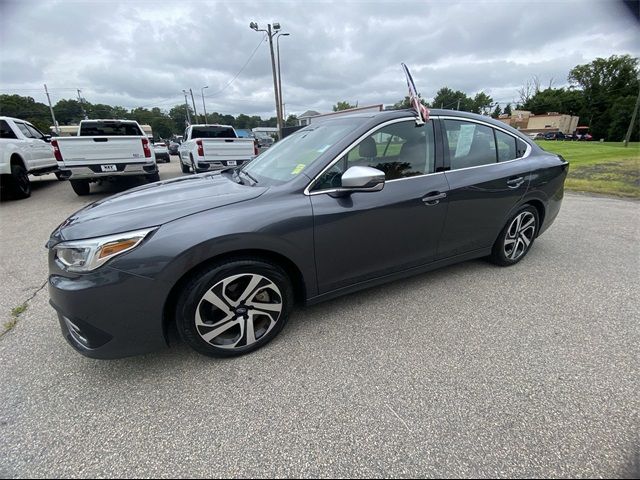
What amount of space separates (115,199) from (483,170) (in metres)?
3.12

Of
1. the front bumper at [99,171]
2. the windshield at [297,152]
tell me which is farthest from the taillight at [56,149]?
the windshield at [297,152]

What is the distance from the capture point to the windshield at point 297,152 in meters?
2.49

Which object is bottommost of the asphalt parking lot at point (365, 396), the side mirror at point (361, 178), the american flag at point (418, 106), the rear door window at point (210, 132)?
the asphalt parking lot at point (365, 396)

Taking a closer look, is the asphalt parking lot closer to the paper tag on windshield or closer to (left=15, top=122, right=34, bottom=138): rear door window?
the paper tag on windshield

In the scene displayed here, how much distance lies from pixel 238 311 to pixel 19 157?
904 centimetres

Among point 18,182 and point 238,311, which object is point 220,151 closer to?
point 18,182

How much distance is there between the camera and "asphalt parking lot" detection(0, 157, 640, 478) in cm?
156

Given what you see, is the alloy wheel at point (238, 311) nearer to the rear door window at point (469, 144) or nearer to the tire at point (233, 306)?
the tire at point (233, 306)

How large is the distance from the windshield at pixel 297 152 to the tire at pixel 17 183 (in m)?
7.78

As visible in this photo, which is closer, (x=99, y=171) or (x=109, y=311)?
(x=109, y=311)

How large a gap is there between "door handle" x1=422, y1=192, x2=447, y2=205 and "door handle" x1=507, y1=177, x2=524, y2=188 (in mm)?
881

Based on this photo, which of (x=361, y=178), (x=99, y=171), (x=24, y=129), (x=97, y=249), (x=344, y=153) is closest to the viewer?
(x=97, y=249)

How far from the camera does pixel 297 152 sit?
109 inches

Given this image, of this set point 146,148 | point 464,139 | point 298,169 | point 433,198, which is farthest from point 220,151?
point 433,198
